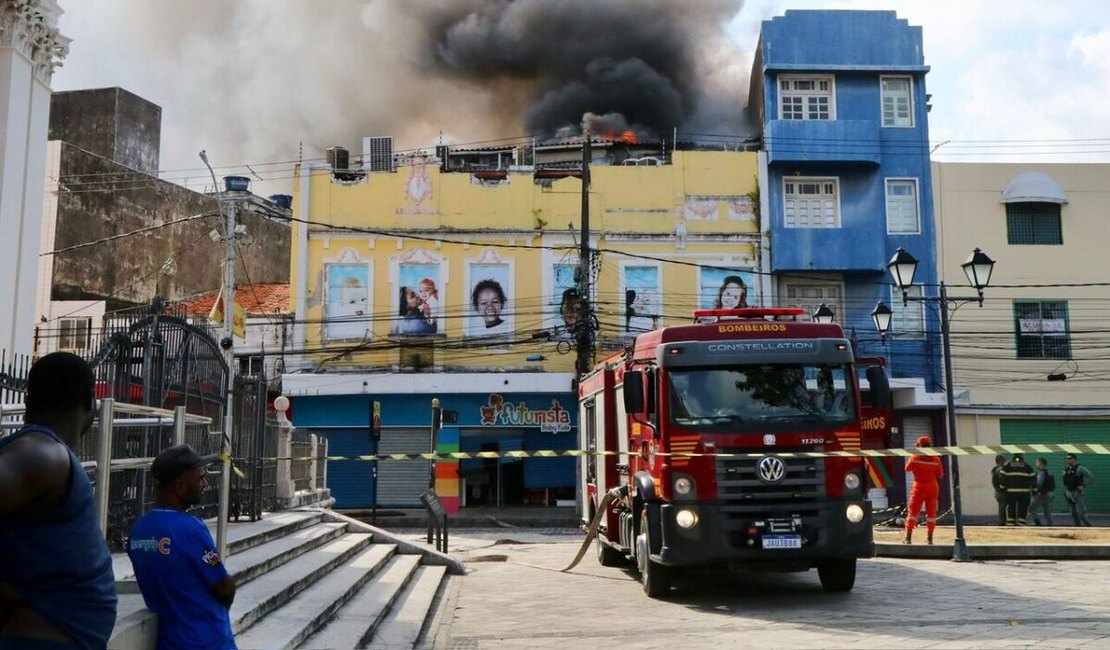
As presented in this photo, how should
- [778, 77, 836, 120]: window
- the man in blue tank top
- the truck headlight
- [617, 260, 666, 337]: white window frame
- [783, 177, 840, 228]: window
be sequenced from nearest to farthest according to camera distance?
the man in blue tank top < the truck headlight < [617, 260, 666, 337]: white window frame < [783, 177, 840, 228]: window < [778, 77, 836, 120]: window

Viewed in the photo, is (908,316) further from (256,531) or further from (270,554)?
(270,554)

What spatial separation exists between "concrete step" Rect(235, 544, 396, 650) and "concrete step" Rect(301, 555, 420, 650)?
3.1 inches

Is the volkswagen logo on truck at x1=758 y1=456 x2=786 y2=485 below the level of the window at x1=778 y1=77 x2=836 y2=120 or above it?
below

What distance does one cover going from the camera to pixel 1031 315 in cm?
3020

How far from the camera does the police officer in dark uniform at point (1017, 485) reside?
21672mm

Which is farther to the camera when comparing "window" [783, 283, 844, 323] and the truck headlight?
"window" [783, 283, 844, 323]

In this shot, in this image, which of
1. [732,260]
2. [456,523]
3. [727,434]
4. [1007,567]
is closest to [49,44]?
[727,434]

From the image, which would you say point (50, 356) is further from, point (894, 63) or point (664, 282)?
point (894, 63)

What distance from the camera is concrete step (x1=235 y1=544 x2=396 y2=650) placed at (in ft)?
24.2

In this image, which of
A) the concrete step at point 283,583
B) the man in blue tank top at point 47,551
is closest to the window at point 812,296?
the concrete step at point 283,583

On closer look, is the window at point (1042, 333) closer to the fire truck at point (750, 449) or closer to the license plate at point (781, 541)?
the fire truck at point (750, 449)

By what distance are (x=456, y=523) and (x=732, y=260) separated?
11.6 m

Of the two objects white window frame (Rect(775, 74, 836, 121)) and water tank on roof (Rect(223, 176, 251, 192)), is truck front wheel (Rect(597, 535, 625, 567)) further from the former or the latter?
white window frame (Rect(775, 74, 836, 121))

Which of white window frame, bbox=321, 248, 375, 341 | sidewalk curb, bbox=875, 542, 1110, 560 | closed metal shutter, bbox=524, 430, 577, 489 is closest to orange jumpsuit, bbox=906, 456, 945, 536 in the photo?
sidewalk curb, bbox=875, 542, 1110, 560
